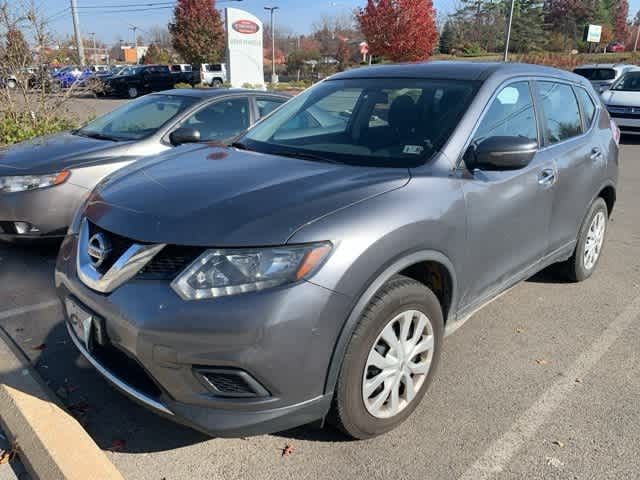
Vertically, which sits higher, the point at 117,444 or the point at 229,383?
the point at 229,383

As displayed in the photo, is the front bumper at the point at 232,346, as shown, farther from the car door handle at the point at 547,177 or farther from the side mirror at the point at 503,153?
the car door handle at the point at 547,177

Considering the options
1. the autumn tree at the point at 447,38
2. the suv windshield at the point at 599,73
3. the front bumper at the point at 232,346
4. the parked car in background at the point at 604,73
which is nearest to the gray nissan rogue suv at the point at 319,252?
the front bumper at the point at 232,346

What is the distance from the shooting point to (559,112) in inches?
152

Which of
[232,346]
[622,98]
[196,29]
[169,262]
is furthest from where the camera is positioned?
[196,29]

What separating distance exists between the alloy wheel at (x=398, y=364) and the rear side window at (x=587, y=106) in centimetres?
257

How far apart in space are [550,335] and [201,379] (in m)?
2.61

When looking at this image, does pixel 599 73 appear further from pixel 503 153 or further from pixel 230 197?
pixel 230 197

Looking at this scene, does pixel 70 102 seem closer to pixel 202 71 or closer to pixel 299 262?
pixel 299 262

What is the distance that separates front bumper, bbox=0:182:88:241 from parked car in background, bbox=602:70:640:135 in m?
13.5

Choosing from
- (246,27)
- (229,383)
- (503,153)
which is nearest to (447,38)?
(246,27)

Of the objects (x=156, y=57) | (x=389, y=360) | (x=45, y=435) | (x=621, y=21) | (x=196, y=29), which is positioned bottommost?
(x=45, y=435)

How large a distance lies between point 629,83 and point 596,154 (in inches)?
492

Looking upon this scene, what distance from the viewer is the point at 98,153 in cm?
493

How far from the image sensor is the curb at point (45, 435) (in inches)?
89.0
